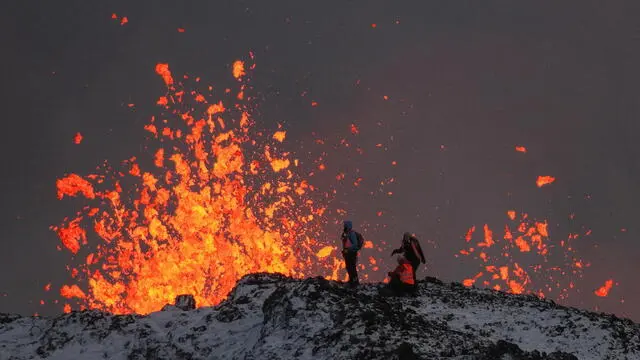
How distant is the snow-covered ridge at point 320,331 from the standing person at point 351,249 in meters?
1.93

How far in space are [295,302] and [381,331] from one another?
6.75 ft

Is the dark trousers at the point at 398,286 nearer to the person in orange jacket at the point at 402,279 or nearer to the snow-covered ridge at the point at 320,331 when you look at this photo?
the person in orange jacket at the point at 402,279

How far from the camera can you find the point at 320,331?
12133 mm

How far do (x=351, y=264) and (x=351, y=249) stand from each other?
462 millimetres

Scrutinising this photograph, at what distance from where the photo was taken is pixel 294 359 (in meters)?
11.5

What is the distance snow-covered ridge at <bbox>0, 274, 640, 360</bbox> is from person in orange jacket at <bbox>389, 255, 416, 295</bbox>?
45cm

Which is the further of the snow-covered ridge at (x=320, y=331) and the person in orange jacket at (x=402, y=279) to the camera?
the person in orange jacket at (x=402, y=279)

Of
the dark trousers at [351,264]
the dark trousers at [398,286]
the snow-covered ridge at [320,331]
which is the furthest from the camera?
the dark trousers at [351,264]

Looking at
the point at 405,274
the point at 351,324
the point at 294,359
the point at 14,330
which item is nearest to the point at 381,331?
the point at 351,324

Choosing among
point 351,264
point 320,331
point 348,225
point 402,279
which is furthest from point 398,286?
point 320,331

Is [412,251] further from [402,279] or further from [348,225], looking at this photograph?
[348,225]

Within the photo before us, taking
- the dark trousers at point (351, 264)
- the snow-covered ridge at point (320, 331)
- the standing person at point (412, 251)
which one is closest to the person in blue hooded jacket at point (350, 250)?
the dark trousers at point (351, 264)

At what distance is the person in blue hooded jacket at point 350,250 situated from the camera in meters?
Result: 18.3

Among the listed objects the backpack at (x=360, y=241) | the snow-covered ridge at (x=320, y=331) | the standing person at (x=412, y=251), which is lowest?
the snow-covered ridge at (x=320, y=331)
